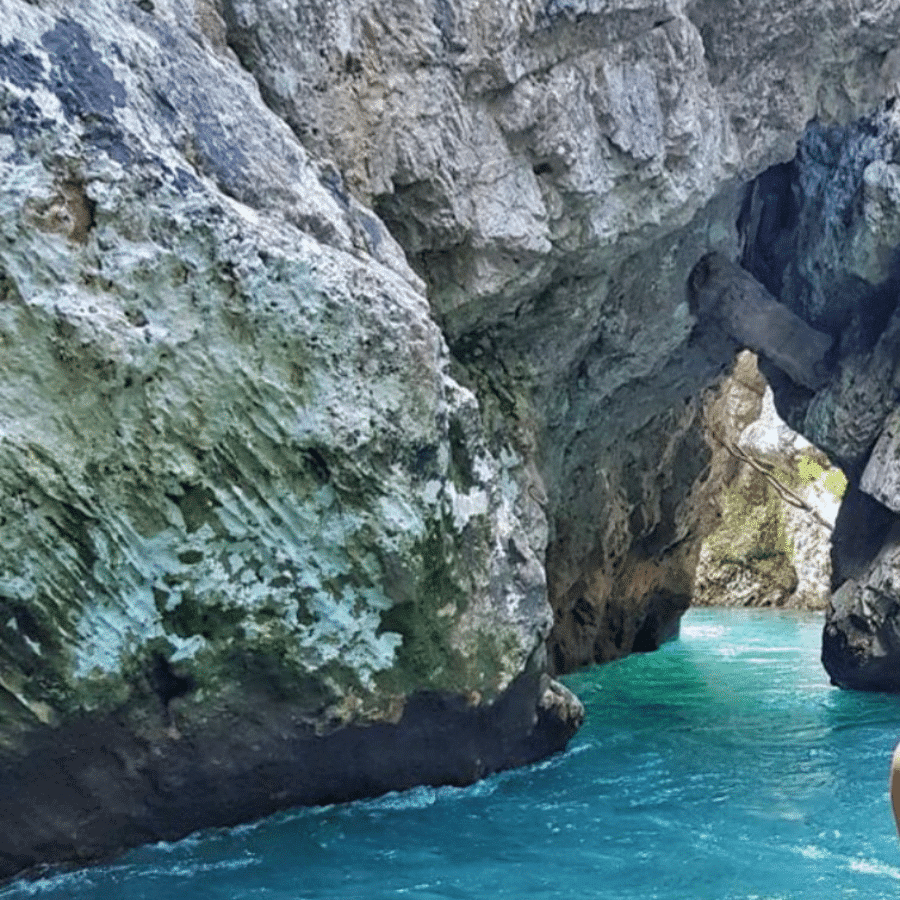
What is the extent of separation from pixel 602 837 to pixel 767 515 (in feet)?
80.6

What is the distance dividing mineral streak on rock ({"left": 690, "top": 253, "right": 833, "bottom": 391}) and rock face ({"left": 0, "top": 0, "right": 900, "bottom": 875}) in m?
2.68

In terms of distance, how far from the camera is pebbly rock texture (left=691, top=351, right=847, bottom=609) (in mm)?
28328

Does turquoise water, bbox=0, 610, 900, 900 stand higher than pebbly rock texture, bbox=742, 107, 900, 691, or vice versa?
pebbly rock texture, bbox=742, 107, 900, 691

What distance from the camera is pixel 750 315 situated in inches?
521

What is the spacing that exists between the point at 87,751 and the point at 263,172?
145 inches

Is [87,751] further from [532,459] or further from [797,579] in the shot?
[797,579]

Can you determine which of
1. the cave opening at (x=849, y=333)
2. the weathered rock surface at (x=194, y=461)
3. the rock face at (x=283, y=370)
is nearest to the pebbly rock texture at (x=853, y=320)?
the cave opening at (x=849, y=333)

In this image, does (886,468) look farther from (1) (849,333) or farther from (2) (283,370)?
(2) (283,370)

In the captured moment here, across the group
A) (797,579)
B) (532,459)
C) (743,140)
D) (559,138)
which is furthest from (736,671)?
(797,579)

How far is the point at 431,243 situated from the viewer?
29.9 feet

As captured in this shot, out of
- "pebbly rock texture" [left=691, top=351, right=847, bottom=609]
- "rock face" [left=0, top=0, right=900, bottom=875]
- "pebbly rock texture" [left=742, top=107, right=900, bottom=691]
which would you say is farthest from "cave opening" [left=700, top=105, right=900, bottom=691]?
"pebbly rock texture" [left=691, top=351, right=847, bottom=609]

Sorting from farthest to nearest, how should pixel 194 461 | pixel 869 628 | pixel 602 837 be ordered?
pixel 869 628 → pixel 602 837 → pixel 194 461

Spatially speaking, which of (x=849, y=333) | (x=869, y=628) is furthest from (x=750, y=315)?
(x=869, y=628)

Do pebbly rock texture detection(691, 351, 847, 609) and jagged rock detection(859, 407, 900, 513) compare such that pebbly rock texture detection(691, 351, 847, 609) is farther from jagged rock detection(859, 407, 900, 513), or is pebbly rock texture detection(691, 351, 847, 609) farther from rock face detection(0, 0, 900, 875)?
rock face detection(0, 0, 900, 875)
